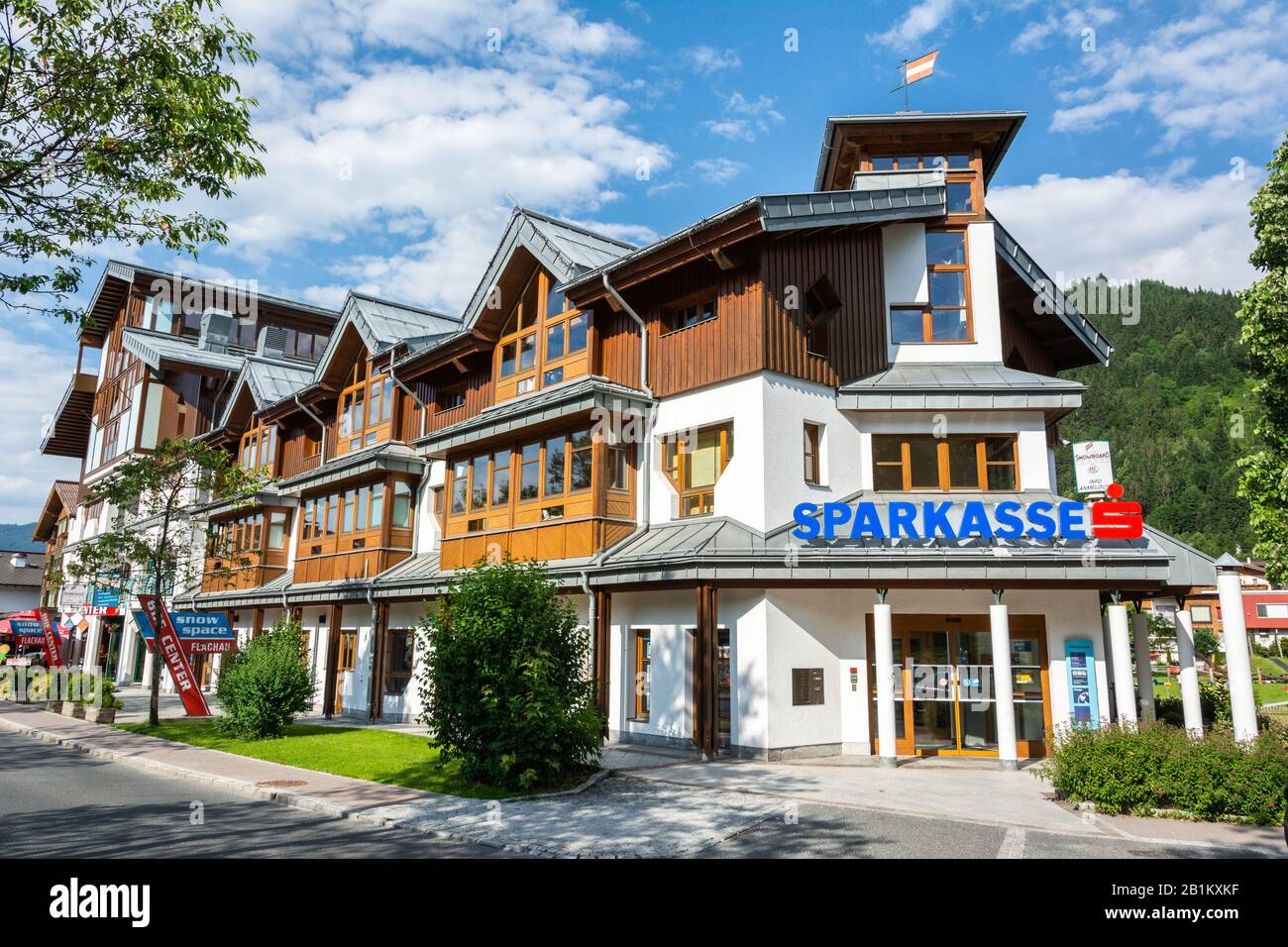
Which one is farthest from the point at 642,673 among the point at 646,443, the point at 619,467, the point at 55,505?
the point at 55,505

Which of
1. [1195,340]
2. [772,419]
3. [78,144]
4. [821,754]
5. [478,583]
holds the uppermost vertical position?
[1195,340]

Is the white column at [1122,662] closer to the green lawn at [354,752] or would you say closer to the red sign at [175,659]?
the green lawn at [354,752]

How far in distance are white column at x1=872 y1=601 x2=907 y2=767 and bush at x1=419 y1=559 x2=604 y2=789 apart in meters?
5.63

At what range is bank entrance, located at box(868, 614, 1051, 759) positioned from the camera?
1738 cm

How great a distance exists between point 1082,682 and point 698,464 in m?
8.86

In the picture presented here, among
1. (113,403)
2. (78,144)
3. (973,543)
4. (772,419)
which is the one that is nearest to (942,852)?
(973,543)

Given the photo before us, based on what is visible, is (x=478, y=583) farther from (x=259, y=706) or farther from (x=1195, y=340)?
(x=1195, y=340)

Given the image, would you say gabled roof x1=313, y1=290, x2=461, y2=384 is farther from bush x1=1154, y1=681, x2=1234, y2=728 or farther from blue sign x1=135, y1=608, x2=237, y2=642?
→ bush x1=1154, y1=681, x2=1234, y2=728

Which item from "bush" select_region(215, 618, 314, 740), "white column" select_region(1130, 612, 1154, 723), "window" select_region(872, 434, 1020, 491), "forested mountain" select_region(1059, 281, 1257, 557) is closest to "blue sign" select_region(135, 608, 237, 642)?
"bush" select_region(215, 618, 314, 740)

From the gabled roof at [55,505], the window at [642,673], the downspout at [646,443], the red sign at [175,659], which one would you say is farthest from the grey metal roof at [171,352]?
the window at [642,673]

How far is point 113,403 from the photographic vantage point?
48.6 metres
